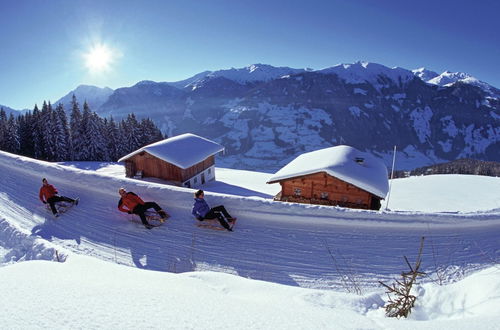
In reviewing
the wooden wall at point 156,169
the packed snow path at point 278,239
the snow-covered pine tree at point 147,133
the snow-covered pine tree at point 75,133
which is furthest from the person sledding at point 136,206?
the snow-covered pine tree at point 75,133

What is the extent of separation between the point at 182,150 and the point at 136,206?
59.9 ft

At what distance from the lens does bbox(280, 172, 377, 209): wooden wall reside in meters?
14.2

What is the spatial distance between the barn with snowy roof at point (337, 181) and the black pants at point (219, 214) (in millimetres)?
7708

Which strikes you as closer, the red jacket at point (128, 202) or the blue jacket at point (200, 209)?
the blue jacket at point (200, 209)

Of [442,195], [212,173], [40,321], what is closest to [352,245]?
[40,321]

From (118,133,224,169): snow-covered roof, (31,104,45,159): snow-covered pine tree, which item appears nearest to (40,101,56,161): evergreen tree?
(31,104,45,159): snow-covered pine tree

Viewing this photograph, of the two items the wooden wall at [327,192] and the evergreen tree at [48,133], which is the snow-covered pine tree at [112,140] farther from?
the wooden wall at [327,192]

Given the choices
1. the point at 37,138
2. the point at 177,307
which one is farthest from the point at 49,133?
the point at 177,307

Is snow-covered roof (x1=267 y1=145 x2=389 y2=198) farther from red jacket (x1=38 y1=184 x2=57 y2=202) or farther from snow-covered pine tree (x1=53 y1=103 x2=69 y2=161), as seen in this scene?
snow-covered pine tree (x1=53 y1=103 x2=69 y2=161)

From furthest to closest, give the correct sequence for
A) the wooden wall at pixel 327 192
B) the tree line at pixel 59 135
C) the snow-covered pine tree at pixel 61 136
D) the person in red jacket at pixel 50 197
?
the snow-covered pine tree at pixel 61 136
the tree line at pixel 59 135
the wooden wall at pixel 327 192
the person in red jacket at pixel 50 197

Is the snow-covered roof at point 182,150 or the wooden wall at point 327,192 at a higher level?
the snow-covered roof at point 182,150

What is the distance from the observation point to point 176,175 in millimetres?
24484

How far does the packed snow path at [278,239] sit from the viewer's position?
6.66 m

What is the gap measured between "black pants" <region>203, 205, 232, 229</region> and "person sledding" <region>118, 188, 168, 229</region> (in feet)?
5.33
